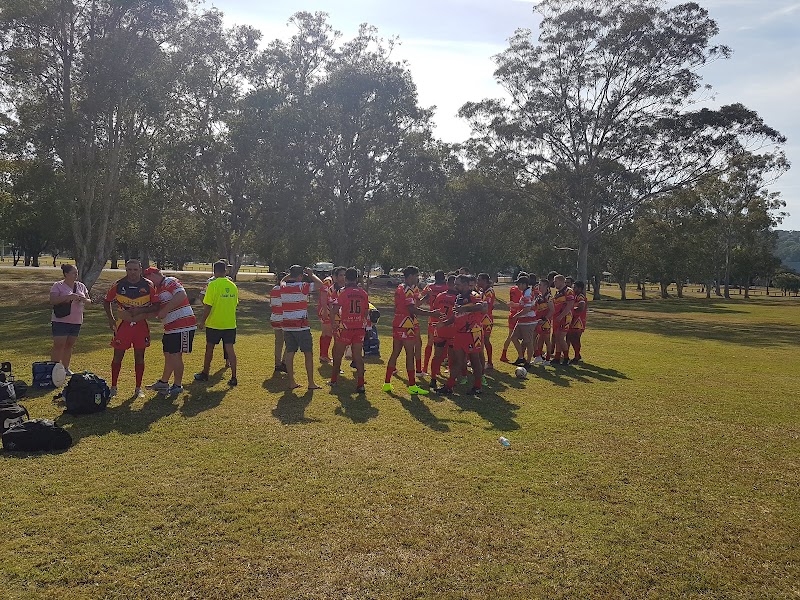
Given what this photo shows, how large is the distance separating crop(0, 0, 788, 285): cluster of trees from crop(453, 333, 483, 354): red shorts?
68.3ft

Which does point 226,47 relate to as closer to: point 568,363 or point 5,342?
point 5,342

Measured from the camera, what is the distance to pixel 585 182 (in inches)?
1508

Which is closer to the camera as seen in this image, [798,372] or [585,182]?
[798,372]

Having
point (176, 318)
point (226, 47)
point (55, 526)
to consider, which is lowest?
point (55, 526)

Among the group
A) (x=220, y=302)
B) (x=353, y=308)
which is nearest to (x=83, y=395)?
(x=220, y=302)

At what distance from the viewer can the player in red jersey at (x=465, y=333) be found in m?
9.10

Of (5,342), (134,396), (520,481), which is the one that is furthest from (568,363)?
(5,342)

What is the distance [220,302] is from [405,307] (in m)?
3.11

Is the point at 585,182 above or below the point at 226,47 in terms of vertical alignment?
below

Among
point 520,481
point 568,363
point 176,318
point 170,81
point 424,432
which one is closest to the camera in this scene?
point 520,481

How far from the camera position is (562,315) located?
12.7 metres

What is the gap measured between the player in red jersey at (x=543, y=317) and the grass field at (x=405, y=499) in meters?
3.45

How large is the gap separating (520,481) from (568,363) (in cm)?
824

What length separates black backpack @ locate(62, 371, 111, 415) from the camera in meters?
7.41
